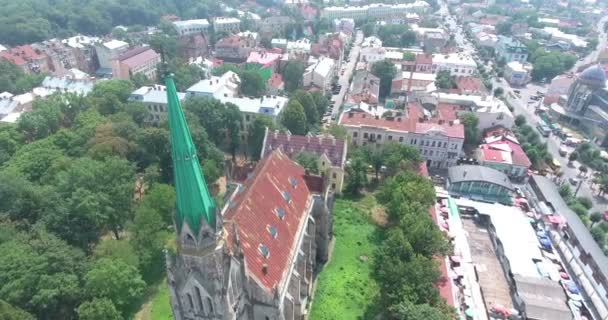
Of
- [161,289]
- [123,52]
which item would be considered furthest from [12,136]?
[123,52]

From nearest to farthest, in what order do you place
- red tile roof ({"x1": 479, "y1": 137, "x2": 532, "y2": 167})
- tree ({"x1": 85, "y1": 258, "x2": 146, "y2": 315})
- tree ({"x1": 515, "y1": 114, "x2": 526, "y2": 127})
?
1. tree ({"x1": 85, "y1": 258, "x2": 146, "y2": 315})
2. red tile roof ({"x1": 479, "y1": 137, "x2": 532, "y2": 167})
3. tree ({"x1": 515, "y1": 114, "x2": 526, "y2": 127})

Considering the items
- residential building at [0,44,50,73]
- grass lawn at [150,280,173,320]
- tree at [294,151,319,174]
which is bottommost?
grass lawn at [150,280,173,320]

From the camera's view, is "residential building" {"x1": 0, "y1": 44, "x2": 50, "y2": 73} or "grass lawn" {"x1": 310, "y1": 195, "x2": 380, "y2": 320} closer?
"grass lawn" {"x1": 310, "y1": 195, "x2": 380, "y2": 320}

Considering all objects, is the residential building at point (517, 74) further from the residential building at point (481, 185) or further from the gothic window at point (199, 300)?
the gothic window at point (199, 300)

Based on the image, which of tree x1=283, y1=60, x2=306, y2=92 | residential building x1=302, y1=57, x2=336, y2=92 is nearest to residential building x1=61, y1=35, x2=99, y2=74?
tree x1=283, y1=60, x2=306, y2=92

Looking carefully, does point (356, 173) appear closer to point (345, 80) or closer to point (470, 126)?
point (470, 126)

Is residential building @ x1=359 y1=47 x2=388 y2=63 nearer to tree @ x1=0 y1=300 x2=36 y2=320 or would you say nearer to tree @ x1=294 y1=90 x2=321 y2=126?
tree @ x1=294 y1=90 x2=321 y2=126
